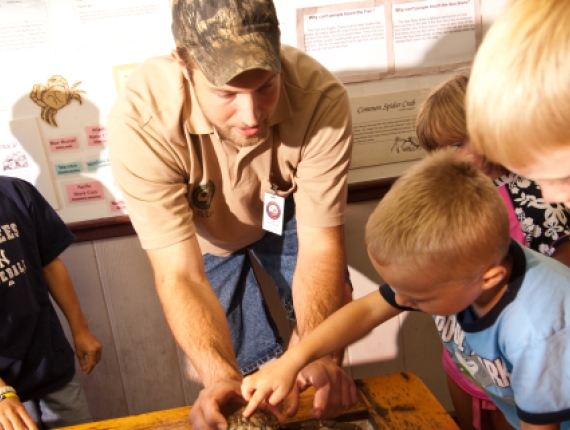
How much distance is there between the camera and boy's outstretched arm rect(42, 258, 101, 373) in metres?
1.46

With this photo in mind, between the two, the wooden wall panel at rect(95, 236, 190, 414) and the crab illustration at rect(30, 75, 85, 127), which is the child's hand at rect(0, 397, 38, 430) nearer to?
the wooden wall panel at rect(95, 236, 190, 414)

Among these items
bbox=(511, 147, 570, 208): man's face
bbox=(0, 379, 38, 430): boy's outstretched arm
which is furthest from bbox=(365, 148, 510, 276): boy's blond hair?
bbox=(0, 379, 38, 430): boy's outstretched arm

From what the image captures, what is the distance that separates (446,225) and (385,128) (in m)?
0.86

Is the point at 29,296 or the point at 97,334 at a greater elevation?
the point at 29,296

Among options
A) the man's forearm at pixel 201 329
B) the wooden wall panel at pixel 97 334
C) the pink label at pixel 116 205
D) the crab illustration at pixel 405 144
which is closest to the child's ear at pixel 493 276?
the man's forearm at pixel 201 329

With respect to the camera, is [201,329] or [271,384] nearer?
[271,384]

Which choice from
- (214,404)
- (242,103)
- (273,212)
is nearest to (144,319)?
(273,212)

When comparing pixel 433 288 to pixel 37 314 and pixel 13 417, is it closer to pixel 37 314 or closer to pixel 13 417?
pixel 13 417

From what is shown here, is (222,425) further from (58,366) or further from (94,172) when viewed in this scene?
(94,172)

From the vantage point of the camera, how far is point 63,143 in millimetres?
1495

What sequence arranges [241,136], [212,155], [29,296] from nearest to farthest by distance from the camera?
[241,136], [212,155], [29,296]

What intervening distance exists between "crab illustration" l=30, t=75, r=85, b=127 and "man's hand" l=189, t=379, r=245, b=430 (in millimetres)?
945

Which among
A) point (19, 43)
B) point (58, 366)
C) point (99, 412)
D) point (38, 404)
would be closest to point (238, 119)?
point (19, 43)

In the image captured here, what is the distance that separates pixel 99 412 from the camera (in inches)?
70.1
